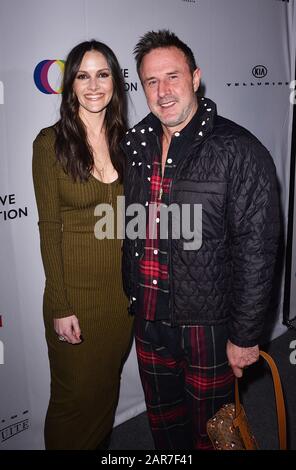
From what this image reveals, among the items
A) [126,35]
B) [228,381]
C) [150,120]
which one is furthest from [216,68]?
[228,381]

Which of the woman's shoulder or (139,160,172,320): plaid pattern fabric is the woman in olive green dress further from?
(139,160,172,320): plaid pattern fabric

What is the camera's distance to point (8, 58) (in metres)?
2.11

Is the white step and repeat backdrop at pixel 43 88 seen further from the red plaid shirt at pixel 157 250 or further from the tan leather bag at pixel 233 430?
the tan leather bag at pixel 233 430

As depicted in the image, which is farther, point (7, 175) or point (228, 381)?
point (7, 175)

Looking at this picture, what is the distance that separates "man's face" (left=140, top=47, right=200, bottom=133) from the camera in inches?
75.6

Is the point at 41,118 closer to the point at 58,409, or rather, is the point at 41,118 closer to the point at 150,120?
the point at 150,120

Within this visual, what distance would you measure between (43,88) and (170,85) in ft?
2.35

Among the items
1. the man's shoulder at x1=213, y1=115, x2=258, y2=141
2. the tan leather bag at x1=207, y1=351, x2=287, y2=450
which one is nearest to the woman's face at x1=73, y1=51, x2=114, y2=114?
the man's shoulder at x1=213, y1=115, x2=258, y2=141

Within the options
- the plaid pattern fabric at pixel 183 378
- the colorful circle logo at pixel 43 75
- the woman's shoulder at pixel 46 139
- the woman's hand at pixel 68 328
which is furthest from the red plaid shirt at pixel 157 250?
the colorful circle logo at pixel 43 75

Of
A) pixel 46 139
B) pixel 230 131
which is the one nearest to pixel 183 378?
pixel 230 131

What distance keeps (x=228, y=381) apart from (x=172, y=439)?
52cm

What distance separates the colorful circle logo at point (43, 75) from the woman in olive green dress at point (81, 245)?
0.28m

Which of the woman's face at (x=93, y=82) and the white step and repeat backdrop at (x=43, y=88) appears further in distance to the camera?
the white step and repeat backdrop at (x=43, y=88)

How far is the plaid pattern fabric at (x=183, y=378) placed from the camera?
199cm
